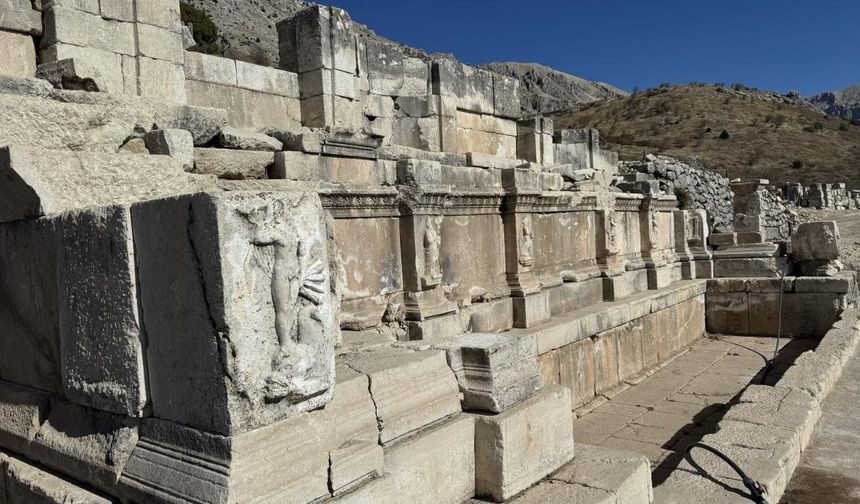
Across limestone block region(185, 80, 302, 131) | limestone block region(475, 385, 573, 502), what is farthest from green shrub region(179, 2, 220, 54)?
limestone block region(475, 385, 573, 502)

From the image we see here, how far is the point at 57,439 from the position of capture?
278 centimetres

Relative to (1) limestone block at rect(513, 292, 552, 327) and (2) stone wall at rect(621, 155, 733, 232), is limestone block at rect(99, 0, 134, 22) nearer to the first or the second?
(1) limestone block at rect(513, 292, 552, 327)

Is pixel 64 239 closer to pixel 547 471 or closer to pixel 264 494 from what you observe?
pixel 264 494

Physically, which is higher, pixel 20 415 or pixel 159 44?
pixel 159 44

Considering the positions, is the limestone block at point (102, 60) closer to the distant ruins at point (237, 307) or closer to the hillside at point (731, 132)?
the distant ruins at point (237, 307)

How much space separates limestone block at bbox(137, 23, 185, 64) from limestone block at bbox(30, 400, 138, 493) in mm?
4322

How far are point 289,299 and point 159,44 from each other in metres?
5.14

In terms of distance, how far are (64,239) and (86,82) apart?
2213 mm

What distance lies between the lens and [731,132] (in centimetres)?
4756

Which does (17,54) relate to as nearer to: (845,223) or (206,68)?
(206,68)

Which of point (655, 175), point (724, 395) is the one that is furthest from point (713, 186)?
point (724, 395)

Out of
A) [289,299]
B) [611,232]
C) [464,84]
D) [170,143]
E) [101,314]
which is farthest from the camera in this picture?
[464,84]

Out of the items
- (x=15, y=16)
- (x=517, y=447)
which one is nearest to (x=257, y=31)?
(x=15, y=16)

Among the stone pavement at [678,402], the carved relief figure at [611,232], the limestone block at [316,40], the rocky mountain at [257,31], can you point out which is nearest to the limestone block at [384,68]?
the limestone block at [316,40]
